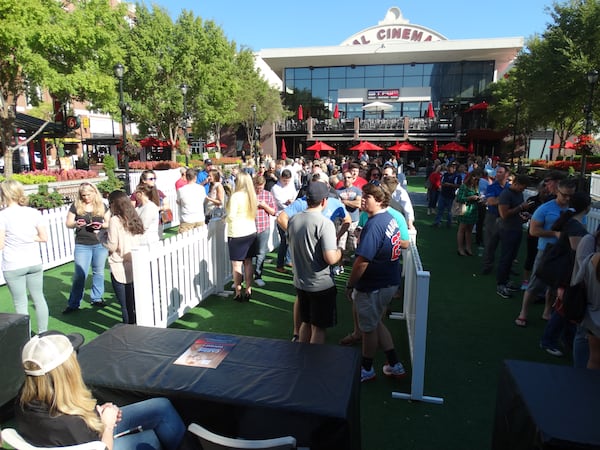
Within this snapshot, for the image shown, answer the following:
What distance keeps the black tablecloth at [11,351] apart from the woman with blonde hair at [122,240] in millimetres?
1236

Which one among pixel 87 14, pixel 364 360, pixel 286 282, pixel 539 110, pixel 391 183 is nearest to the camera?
pixel 364 360

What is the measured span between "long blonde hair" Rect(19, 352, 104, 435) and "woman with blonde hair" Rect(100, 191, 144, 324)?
2853mm

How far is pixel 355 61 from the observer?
42.6 meters

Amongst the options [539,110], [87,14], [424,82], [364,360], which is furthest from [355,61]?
[364,360]

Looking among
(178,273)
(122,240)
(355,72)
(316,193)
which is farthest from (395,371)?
(355,72)

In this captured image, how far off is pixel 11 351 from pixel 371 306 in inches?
117

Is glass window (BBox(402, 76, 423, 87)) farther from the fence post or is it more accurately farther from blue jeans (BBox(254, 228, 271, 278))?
the fence post

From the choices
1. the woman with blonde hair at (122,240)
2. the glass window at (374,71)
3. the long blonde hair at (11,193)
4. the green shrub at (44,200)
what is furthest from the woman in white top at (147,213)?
the glass window at (374,71)

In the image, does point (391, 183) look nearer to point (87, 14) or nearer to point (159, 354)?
point (159, 354)

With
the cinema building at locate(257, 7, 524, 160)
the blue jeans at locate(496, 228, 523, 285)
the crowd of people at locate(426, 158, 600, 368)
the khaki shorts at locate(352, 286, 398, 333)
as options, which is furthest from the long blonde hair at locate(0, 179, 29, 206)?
the cinema building at locate(257, 7, 524, 160)

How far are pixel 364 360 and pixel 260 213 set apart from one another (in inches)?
124

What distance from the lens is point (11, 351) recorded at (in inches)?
130

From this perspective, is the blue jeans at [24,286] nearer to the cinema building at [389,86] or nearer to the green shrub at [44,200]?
A: the green shrub at [44,200]

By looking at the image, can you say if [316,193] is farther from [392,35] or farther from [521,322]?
[392,35]
